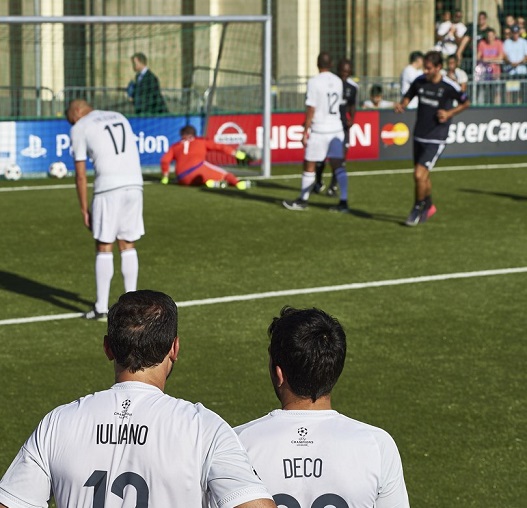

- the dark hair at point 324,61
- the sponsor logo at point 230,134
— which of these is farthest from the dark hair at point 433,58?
the sponsor logo at point 230,134

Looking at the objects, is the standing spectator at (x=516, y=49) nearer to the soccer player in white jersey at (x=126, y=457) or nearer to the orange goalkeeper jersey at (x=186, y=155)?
the orange goalkeeper jersey at (x=186, y=155)

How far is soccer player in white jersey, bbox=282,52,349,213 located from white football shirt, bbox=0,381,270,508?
1412 centimetres

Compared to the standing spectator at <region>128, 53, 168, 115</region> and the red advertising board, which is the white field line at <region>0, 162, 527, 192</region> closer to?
the red advertising board

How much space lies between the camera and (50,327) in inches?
435

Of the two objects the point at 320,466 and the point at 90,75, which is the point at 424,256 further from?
the point at 90,75

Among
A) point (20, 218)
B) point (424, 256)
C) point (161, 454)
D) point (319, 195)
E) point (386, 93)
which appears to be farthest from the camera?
point (386, 93)

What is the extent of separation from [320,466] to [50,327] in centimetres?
753

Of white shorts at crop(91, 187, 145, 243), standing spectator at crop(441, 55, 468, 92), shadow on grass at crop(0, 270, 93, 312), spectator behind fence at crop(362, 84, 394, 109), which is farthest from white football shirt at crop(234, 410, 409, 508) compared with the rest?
standing spectator at crop(441, 55, 468, 92)

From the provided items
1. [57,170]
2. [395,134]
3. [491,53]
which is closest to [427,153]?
[57,170]

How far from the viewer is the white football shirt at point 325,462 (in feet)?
12.5

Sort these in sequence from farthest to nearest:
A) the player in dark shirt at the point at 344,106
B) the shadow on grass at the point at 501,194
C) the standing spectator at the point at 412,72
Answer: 1. the standing spectator at the point at 412,72
2. the player in dark shirt at the point at 344,106
3. the shadow on grass at the point at 501,194

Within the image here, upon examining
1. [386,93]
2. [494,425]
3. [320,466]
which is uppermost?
[386,93]

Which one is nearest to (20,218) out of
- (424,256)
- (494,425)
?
(424,256)

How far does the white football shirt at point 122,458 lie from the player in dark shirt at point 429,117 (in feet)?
42.2
